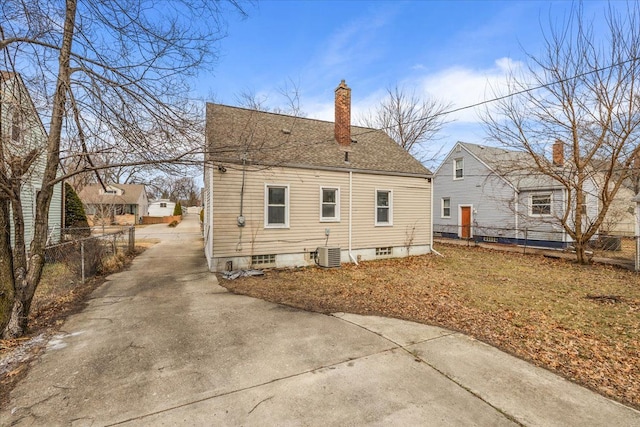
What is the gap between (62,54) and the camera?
4.39 m

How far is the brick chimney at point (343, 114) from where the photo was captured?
11758 millimetres

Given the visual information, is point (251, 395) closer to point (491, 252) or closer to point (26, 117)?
point (26, 117)

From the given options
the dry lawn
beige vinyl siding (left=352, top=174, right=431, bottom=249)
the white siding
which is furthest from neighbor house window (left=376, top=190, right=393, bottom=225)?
the white siding

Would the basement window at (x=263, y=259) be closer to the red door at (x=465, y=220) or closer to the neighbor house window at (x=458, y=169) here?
the red door at (x=465, y=220)

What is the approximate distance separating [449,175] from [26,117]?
2095cm

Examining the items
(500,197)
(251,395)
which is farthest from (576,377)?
(500,197)

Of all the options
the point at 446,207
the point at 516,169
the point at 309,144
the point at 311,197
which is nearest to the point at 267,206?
the point at 311,197

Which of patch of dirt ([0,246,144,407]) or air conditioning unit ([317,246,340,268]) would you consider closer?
patch of dirt ([0,246,144,407])

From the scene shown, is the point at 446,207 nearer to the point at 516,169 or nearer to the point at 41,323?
the point at 516,169

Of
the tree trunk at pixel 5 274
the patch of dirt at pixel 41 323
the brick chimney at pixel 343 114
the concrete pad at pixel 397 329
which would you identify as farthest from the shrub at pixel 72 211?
the concrete pad at pixel 397 329

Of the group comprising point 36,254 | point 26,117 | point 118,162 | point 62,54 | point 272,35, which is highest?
point 272,35

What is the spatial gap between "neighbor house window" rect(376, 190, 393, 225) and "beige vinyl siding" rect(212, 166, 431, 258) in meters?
0.22

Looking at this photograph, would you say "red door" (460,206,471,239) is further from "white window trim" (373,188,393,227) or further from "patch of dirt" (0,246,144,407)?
"patch of dirt" (0,246,144,407)

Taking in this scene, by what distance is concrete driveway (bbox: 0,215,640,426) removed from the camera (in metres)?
2.76
